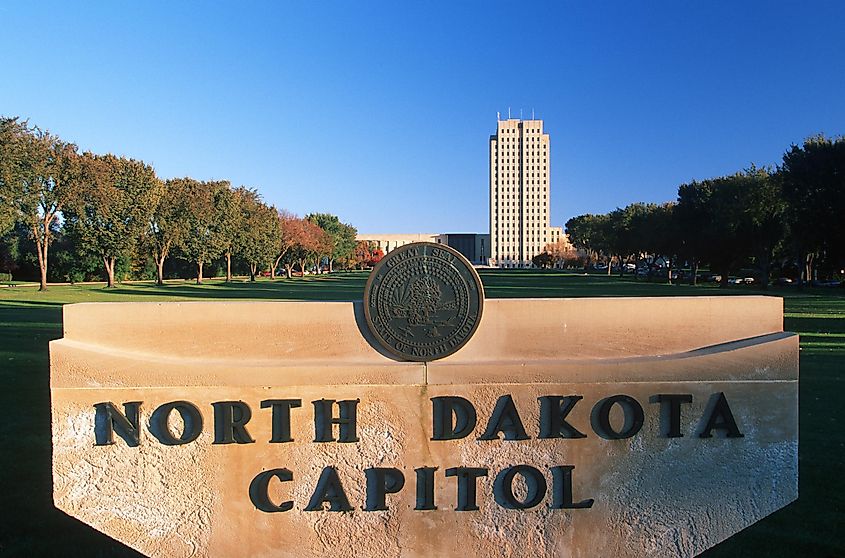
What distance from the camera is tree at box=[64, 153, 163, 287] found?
4500cm

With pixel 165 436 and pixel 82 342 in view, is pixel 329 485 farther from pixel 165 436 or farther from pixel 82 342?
pixel 82 342

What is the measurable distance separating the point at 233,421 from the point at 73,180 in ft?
150

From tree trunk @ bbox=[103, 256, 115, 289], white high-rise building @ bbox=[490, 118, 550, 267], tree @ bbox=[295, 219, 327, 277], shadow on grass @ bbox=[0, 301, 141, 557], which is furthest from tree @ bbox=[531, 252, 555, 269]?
shadow on grass @ bbox=[0, 301, 141, 557]

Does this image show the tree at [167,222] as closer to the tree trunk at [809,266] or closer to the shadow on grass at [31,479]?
the shadow on grass at [31,479]

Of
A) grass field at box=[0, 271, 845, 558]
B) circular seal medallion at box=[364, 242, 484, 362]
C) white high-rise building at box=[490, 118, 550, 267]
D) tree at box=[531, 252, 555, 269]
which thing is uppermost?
white high-rise building at box=[490, 118, 550, 267]

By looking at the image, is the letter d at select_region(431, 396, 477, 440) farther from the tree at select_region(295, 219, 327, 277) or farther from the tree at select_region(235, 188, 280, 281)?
the tree at select_region(295, 219, 327, 277)

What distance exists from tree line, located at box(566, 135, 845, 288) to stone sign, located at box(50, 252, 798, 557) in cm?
3127

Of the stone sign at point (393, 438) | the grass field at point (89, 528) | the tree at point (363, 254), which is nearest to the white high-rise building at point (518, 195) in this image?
the tree at point (363, 254)

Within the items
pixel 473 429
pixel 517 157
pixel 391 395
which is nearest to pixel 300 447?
pixel 391 395

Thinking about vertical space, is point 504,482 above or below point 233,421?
below

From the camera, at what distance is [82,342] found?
533 cm

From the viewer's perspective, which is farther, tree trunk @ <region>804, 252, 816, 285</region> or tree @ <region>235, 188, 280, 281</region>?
tree @ <region>235, 188, 280, 281</region>

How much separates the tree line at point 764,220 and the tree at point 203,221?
136 feet

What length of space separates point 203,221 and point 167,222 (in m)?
3.93
